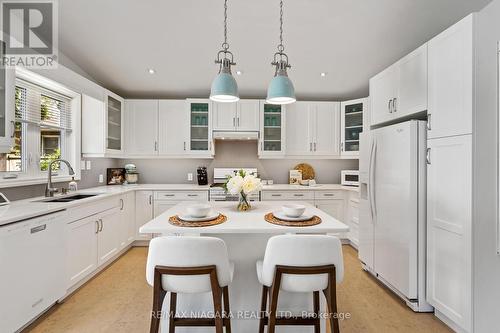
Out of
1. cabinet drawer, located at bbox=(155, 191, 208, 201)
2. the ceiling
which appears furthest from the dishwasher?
the ceiling

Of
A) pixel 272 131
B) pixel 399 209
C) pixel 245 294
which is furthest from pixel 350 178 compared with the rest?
pixel 245 294

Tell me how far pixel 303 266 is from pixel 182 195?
287 cm

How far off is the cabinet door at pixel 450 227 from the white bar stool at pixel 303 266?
1118 mm

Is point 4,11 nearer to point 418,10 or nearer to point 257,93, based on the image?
point 257,93

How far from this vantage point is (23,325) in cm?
185

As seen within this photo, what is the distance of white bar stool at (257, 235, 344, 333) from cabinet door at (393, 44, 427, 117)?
66.9 inches

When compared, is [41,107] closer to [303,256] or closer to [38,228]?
[38,228]

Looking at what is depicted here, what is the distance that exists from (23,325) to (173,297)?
1286 mm

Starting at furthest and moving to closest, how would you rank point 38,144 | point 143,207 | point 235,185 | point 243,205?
point 143,207 → point 38,144 → point 243,205 → point 235,185

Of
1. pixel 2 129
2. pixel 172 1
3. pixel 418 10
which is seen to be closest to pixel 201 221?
pixel 2 129

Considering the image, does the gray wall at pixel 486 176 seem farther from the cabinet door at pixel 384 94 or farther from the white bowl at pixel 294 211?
the white bowl at pixel 294 211

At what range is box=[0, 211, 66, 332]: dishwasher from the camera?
5.65 feet

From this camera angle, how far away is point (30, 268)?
1.90 m

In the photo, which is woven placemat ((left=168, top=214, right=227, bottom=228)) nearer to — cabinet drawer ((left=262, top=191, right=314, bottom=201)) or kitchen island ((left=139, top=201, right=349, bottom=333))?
kitchen island ((left=139, top=201, right=349, bottom=333))
